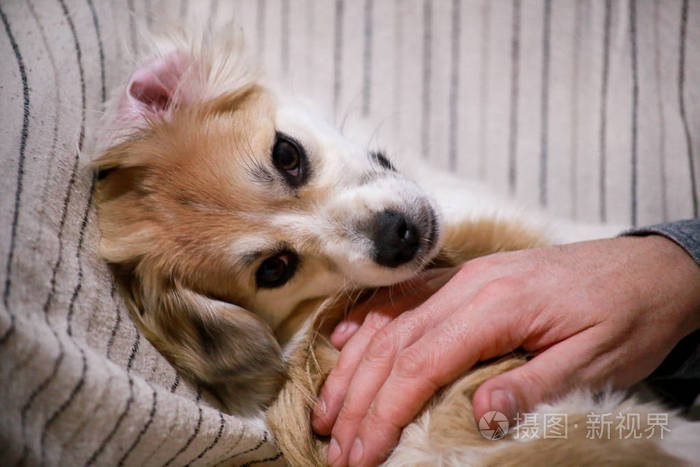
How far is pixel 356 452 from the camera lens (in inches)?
36.1

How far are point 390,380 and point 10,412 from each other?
567 mm

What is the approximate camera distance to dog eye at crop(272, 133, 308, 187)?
1126 millimetres

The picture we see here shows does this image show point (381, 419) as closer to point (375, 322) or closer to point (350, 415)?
point (350, 415)

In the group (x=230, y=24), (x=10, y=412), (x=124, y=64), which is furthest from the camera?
(x=230, y=24)

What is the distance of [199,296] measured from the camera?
1.06 m

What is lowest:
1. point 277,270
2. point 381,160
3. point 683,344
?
point 683,344

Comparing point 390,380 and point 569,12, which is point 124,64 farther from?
point 569,12

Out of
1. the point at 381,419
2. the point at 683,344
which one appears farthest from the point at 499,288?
the point at 683,344

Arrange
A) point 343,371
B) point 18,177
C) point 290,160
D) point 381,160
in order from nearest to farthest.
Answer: point 18,177
point 343,371
point 290,160
point 381,160

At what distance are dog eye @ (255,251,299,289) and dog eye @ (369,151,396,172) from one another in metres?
0.33

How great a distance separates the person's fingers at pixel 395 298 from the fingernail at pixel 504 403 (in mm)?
270

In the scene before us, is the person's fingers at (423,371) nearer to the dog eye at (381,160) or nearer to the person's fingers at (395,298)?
the person's fingers at (395,298)

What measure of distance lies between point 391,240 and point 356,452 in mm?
397

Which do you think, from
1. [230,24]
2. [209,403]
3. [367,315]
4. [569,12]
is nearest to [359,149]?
[367,315]
